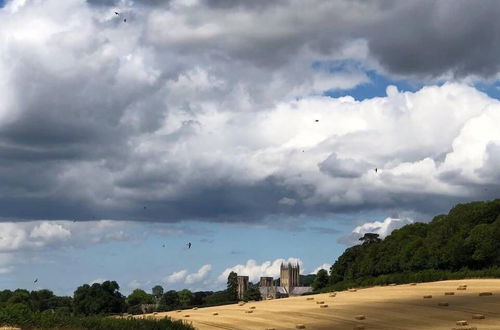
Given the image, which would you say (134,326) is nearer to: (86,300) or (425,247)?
(425,247)

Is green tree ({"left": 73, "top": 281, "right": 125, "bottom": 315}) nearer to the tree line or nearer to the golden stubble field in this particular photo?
the tree line

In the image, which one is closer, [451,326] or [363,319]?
[451,326]

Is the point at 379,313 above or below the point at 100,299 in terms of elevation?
below

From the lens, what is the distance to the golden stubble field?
46.0 m

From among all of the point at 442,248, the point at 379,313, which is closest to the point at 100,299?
the point at 442,248

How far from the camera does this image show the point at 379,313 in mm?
52094

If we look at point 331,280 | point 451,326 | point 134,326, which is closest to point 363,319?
point 451,326

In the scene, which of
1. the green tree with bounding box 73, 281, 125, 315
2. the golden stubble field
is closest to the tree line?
the golden stubble field

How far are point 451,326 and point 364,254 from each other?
126 m

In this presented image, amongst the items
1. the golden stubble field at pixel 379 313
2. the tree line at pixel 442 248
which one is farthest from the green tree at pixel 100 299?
the golden stubble field at pixel 379 313

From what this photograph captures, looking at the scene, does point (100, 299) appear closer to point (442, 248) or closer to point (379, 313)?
point (442, 248)

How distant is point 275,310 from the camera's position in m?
58.7

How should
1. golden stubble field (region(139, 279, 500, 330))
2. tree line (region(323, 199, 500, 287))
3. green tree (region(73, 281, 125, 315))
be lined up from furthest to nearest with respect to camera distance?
green tree (region(73, 281, 125, 315))
tree line (region(323, 199, 500, 287))
golden stubble field (region(139, 279, 500, 330))

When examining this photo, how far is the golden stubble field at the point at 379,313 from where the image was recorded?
46.0 meters
